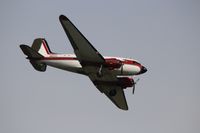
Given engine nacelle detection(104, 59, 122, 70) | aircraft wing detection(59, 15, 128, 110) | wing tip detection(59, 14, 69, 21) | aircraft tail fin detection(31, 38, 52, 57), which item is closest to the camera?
wing tip detection(59, 14, 69, 21)

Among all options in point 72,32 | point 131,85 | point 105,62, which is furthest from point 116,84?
point 72,32

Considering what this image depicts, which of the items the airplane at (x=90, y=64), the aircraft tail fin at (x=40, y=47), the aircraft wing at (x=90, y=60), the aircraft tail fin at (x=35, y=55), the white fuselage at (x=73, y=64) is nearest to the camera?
the aircraft wing at (x=90, y=60)

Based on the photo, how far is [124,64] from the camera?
4053cm

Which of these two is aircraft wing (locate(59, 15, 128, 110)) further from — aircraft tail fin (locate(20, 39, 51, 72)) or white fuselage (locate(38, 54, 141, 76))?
aircraft tail fin (locate(20, 39, 51, 72))

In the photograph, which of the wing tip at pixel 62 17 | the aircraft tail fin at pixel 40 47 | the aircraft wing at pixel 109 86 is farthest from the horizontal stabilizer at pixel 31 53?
the wing tip at pixel 62 17

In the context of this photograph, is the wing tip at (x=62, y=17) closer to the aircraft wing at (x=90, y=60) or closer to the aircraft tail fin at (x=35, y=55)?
the aircraft wing at (x=90, y=60)

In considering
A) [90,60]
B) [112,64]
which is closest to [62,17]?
[90,60]

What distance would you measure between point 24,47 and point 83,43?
26.4 feet

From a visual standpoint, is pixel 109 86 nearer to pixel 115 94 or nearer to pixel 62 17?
pixel 115 94

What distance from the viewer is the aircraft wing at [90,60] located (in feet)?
125

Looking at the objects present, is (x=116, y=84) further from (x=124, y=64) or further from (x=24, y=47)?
(x=24, y=47)

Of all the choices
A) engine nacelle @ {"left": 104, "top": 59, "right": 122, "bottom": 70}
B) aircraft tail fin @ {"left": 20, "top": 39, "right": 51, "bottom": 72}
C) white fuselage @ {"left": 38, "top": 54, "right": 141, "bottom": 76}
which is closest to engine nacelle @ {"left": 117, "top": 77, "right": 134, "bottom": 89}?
white fuselage @ {"left": 38, "top": 54, "right": 141, "bottom": 76}

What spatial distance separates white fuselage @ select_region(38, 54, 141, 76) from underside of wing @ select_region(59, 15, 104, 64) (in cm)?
161

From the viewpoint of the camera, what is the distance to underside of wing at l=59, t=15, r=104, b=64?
37.5 metres
